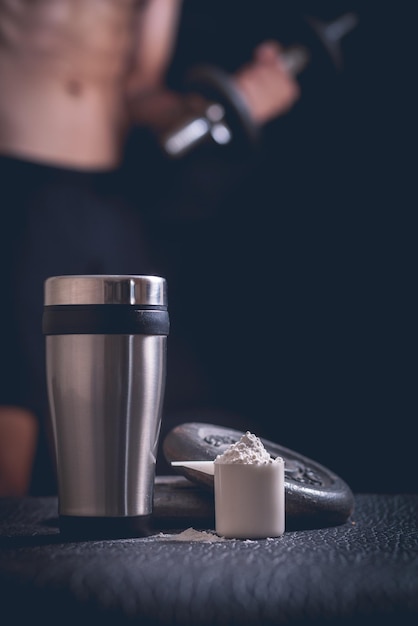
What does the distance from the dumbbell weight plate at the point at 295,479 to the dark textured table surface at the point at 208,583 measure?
75 mm

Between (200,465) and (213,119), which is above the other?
(213,119)

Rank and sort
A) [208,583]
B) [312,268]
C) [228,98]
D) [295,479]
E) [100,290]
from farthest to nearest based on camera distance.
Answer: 1. [312,268]
2. [228,98]
3. [295,479]
4. [100,290]
5. [208,583]

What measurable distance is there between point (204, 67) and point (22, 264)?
497 millimetres

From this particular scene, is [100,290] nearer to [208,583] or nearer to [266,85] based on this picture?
[208,583]

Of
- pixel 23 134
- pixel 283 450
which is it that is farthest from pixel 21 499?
pixel 23 134

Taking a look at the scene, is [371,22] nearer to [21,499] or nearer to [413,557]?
[21,499]

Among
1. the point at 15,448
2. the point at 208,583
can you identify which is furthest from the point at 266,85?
the point at 208,583

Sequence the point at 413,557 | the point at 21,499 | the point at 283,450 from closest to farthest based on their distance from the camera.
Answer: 1. the point at 413,557
2. the point at 283,450
3. the point at 21,499

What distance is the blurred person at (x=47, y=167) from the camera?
61.9 inches

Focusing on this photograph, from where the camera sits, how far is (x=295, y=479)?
695 mm

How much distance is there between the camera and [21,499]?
2.92ft

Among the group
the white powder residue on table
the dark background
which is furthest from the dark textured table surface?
the dark background

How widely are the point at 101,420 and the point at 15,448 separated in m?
1.07

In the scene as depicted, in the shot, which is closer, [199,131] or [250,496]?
[250,496]
